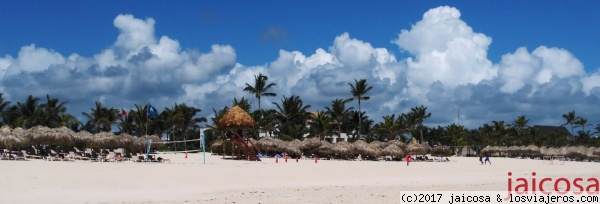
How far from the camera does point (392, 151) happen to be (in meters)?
43.9

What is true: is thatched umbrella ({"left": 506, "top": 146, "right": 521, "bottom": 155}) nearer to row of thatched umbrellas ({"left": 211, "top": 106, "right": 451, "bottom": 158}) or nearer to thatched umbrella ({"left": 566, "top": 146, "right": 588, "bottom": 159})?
thatched umbrella ({"left": 566, "top": 146, "right": 588, "bottom": 159})

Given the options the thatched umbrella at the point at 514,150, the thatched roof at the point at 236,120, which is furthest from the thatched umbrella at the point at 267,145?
the thatched umbrella at the point at 514,150

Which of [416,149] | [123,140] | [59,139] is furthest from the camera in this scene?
[416,149]

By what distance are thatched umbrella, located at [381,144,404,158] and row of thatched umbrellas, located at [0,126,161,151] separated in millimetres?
18396

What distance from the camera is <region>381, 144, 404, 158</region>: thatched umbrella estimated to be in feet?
144

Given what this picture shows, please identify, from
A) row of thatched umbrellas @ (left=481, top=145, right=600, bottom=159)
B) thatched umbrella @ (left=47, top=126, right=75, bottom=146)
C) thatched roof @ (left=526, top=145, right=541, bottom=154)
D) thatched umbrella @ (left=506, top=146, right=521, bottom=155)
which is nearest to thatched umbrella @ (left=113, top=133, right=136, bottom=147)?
thatched umbrella @ (left=47, top=126, right=75, bottom=146)

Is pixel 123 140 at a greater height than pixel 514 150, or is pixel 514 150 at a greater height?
pixel 123 140

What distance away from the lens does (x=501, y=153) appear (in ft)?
249

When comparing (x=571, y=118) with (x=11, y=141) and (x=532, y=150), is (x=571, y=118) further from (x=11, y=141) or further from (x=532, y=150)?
(x=11, y=141)

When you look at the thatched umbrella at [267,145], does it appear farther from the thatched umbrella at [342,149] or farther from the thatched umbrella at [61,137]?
the thatched umbrella at [61,137]

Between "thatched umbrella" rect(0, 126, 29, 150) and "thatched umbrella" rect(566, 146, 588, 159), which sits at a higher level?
"thatched umbrella" rect(0, 126, 29, 150)

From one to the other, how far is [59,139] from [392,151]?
80.8 feet

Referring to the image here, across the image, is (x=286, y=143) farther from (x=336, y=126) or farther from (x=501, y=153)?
(x=501, y=153)

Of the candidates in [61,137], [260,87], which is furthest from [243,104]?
[61,137]
